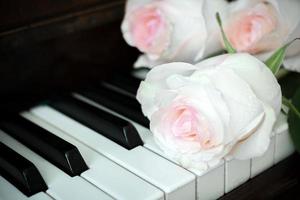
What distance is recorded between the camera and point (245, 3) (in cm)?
96

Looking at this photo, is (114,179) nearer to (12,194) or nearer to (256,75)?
(12,194)

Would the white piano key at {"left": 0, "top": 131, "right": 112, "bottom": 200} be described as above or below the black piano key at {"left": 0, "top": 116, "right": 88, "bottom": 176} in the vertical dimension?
below

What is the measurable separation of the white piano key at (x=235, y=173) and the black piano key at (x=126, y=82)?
0.30 metres

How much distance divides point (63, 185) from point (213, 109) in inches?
9.6

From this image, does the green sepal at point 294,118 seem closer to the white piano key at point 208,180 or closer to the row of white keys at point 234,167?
the row of white keys at point 234,167

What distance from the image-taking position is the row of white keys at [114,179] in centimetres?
74

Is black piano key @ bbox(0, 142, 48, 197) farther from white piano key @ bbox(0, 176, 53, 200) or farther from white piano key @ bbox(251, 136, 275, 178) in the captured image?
white piano key @ bbox(251, 136, 275, 178)

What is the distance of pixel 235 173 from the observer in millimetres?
839

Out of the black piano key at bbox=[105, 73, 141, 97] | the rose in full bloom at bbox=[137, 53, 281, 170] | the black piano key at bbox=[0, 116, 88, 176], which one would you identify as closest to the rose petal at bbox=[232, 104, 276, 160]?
the rose in full bloom at bbox=[137, 53, 281, 170]

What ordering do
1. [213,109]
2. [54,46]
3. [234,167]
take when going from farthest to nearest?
[54,46] → [234,167] → [213,109]

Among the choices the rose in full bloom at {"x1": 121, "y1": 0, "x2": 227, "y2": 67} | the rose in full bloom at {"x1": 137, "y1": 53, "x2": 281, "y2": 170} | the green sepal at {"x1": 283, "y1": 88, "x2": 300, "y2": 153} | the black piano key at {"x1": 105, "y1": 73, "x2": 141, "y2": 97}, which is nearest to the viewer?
the rose in full bloom at {"x1": 137, "y1": 53, "x2": 281, "y2": 170}

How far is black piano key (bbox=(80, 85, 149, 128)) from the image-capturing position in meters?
0.96

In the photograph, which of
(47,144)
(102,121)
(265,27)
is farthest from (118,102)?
(265,27)

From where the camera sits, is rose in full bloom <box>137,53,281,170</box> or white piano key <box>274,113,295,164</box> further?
white piano key <box>274,113,295,164</box>
